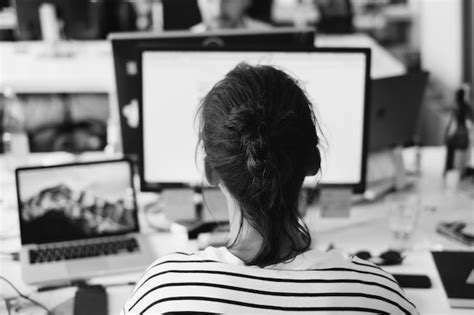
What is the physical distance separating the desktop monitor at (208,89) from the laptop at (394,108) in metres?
0.23

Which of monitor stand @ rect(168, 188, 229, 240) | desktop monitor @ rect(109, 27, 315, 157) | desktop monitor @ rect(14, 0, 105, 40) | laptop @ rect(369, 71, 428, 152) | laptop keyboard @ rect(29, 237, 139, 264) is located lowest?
laptop keyboard @ rect(29, 237, 139, 264)

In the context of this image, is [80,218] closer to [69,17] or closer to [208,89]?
[208,89]

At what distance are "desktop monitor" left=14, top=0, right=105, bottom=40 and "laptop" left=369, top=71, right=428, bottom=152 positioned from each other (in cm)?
262

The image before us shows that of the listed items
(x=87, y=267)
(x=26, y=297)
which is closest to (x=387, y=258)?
(x=87, y=267)

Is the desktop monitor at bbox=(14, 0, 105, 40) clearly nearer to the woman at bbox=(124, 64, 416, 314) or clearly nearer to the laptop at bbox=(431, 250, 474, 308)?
the laptop at bbox=(431, 250, 474, 308)

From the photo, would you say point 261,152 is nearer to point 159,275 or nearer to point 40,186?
point 159,275

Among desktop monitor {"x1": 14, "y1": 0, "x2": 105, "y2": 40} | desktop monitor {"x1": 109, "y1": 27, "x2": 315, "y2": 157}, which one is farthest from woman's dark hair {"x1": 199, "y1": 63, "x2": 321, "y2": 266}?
desktop monitor {"x1": 14, "y1": 0, "x2": 105, "y2": 40}

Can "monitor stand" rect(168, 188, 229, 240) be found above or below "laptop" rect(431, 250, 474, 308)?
above

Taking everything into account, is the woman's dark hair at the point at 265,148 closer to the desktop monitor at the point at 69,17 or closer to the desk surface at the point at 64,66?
the desk surface at the point at 64,66

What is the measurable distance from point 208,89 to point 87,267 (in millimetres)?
533

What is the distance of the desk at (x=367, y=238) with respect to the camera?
56.4 inches

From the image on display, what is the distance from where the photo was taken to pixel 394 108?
1907 mm

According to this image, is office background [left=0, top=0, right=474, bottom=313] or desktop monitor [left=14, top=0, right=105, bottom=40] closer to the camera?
office background [left=0, top=0, right=474, bottom=313]

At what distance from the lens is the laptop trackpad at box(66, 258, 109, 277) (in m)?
1.53
